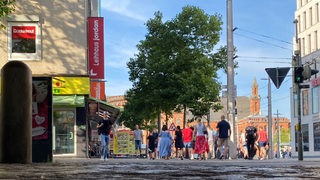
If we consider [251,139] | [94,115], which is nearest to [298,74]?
[251,139]

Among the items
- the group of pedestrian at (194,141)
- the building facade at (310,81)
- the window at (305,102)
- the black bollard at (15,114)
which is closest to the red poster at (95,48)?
the group of pedestrian at (194,141)

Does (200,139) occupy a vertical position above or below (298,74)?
below

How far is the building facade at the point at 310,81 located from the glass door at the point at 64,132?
31.8 meters

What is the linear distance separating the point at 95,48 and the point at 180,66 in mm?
11034

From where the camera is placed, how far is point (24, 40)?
26344 mm

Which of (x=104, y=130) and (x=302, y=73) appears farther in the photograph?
(x=104, y=130)

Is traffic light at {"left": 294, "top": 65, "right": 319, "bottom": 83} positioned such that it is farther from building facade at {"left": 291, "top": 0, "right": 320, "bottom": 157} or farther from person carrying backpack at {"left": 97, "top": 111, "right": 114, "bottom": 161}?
building facade at {"left": 291, "top": 0, "right": 320, "bottom": 157}

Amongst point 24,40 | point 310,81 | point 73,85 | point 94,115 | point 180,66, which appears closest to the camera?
point 24,40

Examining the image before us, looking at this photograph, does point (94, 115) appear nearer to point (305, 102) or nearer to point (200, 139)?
point (200, 139)

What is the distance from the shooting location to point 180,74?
3825 centimetres

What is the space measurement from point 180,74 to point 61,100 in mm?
13699

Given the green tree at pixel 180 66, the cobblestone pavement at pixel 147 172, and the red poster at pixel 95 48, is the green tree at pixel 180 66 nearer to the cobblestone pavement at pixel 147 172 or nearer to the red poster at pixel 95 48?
the red poster at pixel 95 48

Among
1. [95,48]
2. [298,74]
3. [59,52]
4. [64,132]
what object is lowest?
[64,132]

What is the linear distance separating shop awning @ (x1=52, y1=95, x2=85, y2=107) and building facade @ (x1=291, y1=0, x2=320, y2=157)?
32.0 metres
